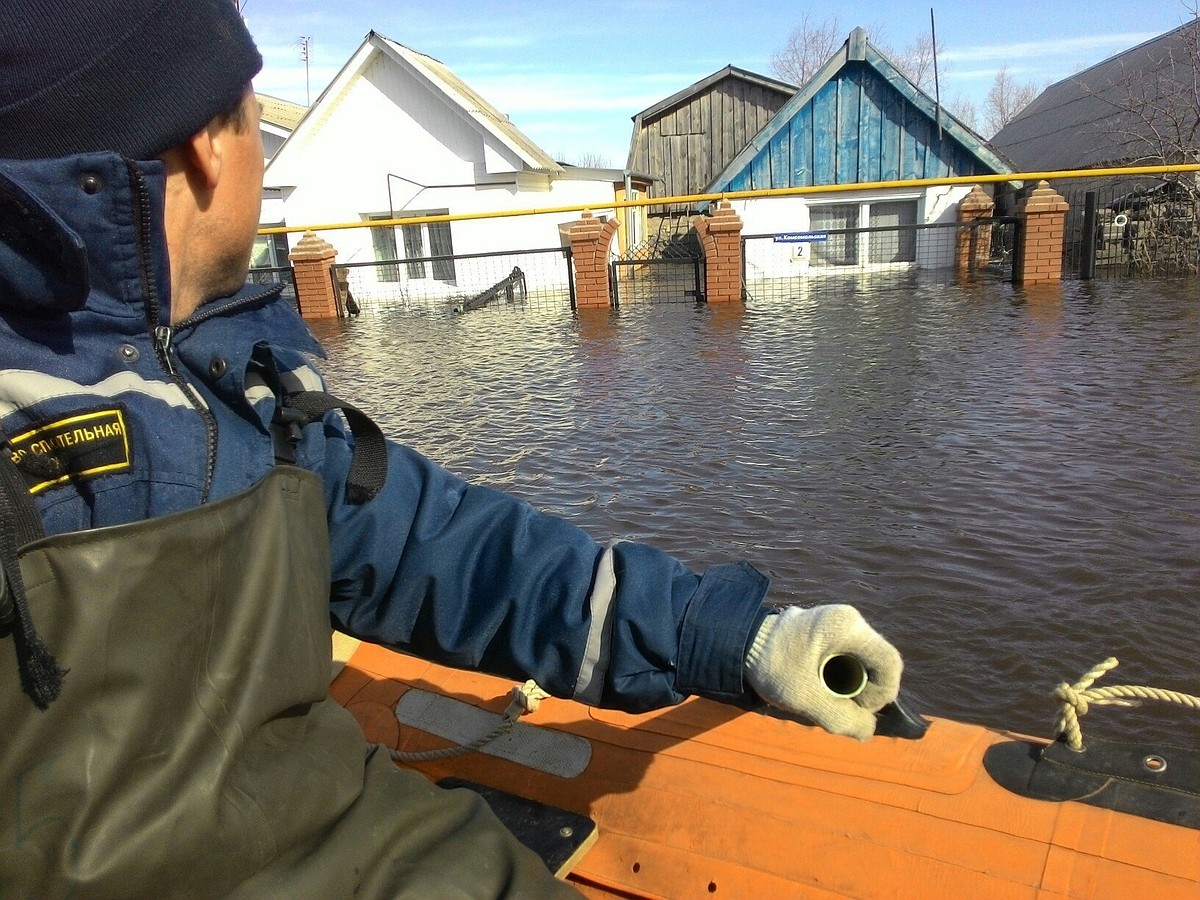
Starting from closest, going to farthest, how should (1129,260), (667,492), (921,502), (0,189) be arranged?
(0,189) → (921,502) → (667,492) → (1129,260)

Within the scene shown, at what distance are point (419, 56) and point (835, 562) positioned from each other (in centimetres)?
1689

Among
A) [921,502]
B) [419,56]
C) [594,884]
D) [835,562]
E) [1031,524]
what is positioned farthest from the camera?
[419,56]

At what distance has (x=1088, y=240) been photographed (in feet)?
44.5

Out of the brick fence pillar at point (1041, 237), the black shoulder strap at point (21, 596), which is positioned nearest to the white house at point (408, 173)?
the brick fence pillar at point (1041, 237)

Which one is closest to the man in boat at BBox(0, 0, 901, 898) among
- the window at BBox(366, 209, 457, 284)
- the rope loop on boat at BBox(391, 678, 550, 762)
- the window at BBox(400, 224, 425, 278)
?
the rope loop on boat at BBox(391, 678, 550, 762)

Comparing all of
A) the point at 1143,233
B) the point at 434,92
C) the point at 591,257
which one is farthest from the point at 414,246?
the point at 1143,233

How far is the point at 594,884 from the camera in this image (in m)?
1.84

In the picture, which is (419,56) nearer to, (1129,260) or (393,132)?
(393,132)

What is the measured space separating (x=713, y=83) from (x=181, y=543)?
2612cm

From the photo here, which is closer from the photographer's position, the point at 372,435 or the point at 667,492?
the point at 372,435

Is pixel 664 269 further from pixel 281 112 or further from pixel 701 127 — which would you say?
pixel 281 112

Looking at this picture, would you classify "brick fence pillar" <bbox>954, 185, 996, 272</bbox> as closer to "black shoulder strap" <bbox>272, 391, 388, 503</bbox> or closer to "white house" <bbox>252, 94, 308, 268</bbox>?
"white house" <bbox>252, 94, 308, 268</bbox>

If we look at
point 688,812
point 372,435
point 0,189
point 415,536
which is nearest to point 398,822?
point 415,536

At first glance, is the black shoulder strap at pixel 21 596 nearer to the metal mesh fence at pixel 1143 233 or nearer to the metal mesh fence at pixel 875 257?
the metal mesh fence at pixel 1143 233
